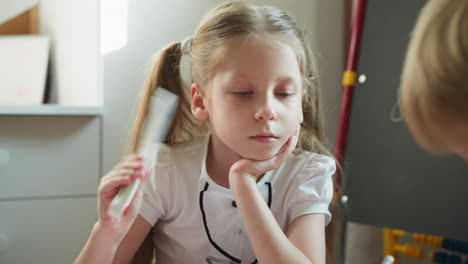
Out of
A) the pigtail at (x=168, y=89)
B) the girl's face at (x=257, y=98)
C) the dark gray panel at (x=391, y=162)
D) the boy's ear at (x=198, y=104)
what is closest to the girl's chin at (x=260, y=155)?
the girl's face at (x=257, y=98)

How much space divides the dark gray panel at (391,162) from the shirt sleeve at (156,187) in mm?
725

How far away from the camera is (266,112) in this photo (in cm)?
84

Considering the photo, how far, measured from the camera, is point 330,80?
190 cm

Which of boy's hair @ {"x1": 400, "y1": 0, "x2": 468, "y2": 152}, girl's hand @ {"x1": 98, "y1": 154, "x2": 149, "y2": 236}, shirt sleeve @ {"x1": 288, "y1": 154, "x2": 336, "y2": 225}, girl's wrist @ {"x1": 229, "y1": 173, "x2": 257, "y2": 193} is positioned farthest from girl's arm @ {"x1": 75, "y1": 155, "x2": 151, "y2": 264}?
boy's hair @ {"x1": 400, "y1": 0, "x2": 468, "y2": 152}

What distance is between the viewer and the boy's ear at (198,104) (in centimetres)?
97

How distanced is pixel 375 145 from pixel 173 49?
0.72 metres

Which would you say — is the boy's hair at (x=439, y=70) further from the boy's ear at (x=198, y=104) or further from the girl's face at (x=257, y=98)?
the boy's ear at (x=198, y=104)

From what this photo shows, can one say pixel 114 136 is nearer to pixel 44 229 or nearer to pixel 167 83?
pixel 44 229

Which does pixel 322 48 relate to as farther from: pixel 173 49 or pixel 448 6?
pixel 448 6

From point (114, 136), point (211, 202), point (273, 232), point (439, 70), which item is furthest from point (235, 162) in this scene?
point (114, 136)

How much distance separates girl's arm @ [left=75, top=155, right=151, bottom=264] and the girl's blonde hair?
0.15 meters

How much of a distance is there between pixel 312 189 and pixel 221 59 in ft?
0.86

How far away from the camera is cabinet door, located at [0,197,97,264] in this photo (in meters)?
1.44

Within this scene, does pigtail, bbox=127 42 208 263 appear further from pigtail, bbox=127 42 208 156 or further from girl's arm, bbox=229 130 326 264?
girl's arm, bbox=229 130 326 264
